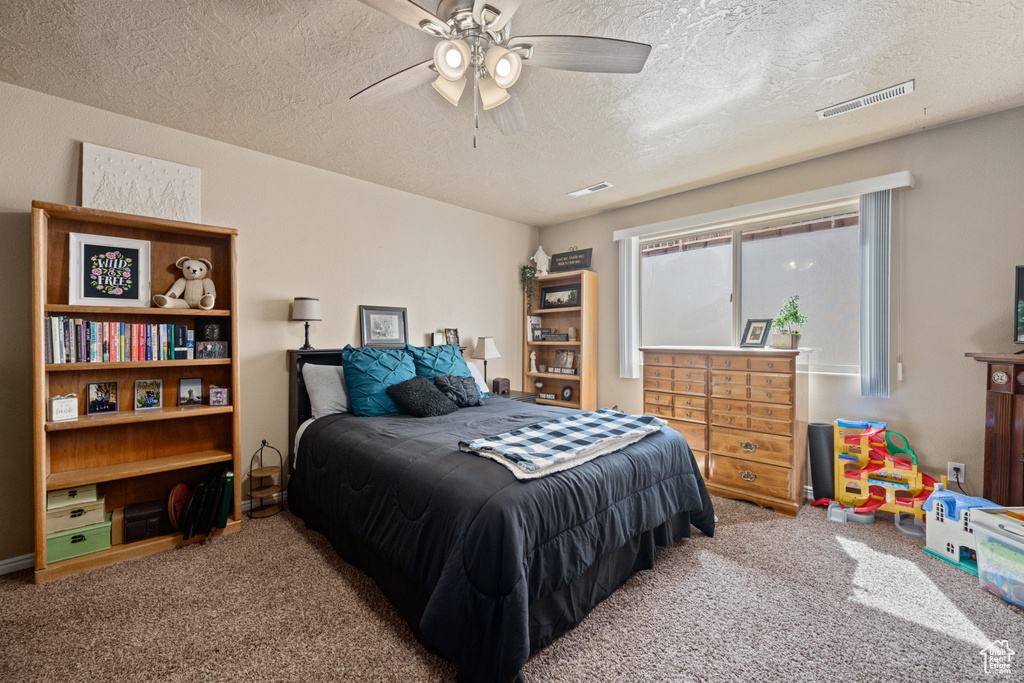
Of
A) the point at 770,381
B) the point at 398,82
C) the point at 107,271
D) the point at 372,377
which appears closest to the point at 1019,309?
the point at 770,381

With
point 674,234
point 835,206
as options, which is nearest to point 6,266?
point 674,234

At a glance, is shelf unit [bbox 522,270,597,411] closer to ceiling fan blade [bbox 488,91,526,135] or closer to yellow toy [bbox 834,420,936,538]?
yellow toy [bbox 834,420,936,538]

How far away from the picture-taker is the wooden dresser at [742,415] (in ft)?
9.73

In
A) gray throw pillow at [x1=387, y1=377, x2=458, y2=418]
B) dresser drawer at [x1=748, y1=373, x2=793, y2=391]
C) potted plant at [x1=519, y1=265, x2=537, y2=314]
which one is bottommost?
gray throw pillow at [x1=387, y1=377, x2=458, y2=418]

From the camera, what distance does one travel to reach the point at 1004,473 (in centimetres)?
236

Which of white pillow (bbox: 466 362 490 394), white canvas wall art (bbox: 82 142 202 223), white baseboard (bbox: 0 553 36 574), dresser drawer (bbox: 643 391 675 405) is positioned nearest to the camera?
white baseboard (bbox: 0 553 36 574)

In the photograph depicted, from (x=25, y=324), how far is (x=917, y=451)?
216 inches

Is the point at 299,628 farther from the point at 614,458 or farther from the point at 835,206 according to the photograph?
the point at 835,206

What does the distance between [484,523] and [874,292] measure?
3153 mm

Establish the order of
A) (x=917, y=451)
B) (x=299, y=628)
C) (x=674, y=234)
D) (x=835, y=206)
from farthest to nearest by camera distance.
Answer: (x=674, y=234) → (x=835, y=206) → (x=917, y=451) → (x=299, y=628)

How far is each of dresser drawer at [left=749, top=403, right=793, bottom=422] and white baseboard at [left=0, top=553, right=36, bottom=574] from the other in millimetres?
4552

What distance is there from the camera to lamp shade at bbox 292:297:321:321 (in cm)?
312

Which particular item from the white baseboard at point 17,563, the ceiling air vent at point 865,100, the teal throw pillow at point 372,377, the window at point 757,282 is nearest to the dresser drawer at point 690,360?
the window at point 757,282

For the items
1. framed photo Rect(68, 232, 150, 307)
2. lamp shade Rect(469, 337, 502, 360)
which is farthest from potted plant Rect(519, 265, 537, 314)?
framed photo Rect(68, 232, 150, 307)
